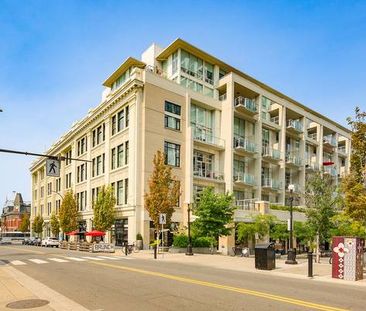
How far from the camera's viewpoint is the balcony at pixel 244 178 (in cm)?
4906

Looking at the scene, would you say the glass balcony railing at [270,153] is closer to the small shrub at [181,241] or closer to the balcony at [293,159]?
the balcony at [293,159]

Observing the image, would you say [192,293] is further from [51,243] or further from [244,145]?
[51,243]

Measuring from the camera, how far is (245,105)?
165 ft

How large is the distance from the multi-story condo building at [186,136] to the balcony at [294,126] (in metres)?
0.15

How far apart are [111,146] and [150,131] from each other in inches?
311

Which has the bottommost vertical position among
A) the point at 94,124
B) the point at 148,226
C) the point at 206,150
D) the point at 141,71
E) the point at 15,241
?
the point at 15,241

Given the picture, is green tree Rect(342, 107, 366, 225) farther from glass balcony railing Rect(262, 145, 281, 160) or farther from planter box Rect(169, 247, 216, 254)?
glass balcony railing Rect(262, 145, 281, 160)

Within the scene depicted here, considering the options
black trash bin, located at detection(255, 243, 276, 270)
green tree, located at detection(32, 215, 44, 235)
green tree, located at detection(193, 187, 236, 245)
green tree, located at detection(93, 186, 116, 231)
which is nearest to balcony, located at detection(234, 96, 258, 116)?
green tree, located at detection(193, 187, 236, 245)

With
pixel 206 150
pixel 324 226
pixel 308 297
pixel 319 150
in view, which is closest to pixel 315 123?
pixel 319 150

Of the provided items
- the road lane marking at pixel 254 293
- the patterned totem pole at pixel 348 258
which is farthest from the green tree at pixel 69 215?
the patterned totem pole at pixel 348 258

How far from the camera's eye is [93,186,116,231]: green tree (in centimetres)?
4300

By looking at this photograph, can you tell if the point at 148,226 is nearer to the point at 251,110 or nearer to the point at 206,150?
the point at 206,150

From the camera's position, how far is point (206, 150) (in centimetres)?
4809

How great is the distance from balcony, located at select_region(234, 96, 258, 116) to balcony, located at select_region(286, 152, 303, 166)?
32.5 ft
